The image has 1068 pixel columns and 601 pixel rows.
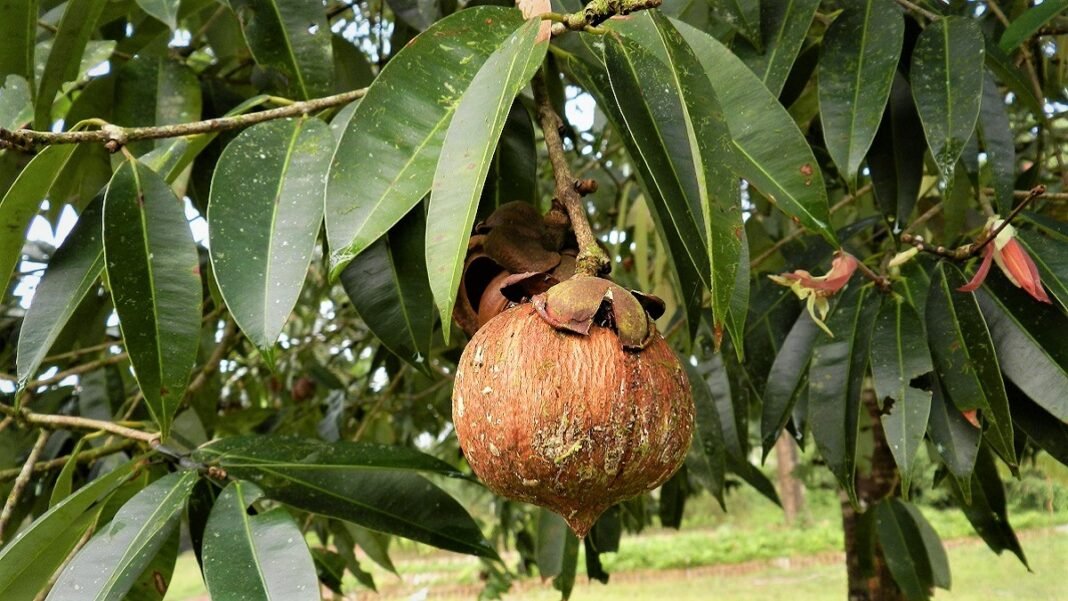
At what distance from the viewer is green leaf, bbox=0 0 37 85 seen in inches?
47.4

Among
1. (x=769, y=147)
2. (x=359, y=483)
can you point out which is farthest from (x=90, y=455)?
(x=769, y=147)

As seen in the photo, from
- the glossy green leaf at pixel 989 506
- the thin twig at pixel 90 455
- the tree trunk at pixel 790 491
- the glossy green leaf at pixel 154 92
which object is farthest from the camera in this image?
the tree trunk at pixel 790 491

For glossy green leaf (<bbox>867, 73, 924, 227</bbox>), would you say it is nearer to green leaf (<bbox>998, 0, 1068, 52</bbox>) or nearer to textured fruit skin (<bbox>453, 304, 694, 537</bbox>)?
green leaf (<bbox>998, 0, 1068, 52</bbox>)

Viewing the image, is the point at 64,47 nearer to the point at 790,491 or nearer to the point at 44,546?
the point at 44,546

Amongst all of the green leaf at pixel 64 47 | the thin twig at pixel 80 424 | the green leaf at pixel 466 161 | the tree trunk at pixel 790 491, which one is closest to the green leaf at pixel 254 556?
the thin twig at pixel 80 424

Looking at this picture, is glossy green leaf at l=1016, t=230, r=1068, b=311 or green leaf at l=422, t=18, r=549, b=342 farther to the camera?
glossy green leaf at l=1016, t=230, r=1068, b=311

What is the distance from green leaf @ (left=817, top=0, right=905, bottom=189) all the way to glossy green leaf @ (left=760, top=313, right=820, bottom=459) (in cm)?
40

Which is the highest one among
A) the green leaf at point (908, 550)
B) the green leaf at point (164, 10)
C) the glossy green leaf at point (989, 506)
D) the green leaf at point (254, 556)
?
the green leaf at point (164, 10)

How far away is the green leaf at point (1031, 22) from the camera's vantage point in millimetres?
1255

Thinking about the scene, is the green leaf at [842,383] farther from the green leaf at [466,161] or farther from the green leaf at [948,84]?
the green leaf at [466,161]

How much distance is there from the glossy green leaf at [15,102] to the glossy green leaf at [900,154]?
113 cm

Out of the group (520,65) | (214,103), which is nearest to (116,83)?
(214,103)

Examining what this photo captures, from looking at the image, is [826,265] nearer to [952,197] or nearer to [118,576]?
[952,197]

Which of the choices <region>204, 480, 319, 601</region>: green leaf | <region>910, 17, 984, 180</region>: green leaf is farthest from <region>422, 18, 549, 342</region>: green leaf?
<region>910, 17, 984, 180</region>: green leaf
